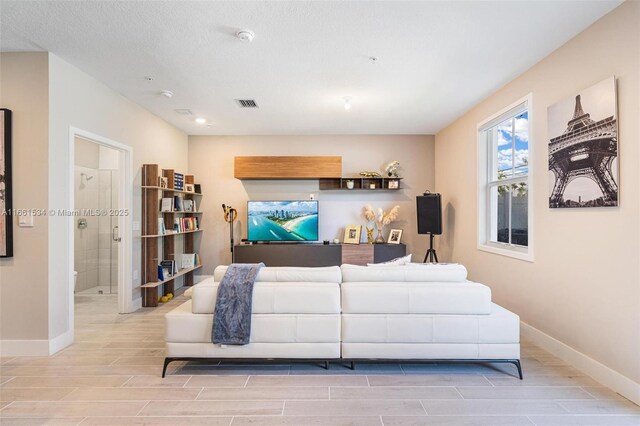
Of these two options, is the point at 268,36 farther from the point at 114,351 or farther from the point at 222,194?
the point at 222,194

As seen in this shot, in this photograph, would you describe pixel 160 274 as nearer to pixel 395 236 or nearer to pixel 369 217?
pixel 369 217

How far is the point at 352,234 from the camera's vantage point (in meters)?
6.04

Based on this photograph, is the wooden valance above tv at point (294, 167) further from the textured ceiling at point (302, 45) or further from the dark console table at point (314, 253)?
the textured ceiling at point (302, 45)

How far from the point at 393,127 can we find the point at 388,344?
4003 mm

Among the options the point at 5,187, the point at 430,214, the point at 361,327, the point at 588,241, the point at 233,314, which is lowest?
the point at 361,327

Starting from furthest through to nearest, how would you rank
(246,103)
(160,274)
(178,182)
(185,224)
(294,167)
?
(294,167) < (185,224) < (178,182) < (160,274) < (246,103)

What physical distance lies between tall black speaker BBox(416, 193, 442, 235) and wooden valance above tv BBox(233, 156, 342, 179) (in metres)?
1.50

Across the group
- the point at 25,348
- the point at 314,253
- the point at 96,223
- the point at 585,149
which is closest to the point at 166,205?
the point at 96,223

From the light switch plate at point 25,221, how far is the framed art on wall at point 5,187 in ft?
0.23

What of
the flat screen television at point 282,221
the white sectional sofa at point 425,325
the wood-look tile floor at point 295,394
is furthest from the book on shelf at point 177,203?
the white sectional sofa at point 425,325

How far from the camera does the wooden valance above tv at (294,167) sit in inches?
230

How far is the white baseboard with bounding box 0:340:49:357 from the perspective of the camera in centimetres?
296

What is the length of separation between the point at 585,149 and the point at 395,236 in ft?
11.9

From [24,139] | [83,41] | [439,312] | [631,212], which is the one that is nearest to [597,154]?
[631,212]
